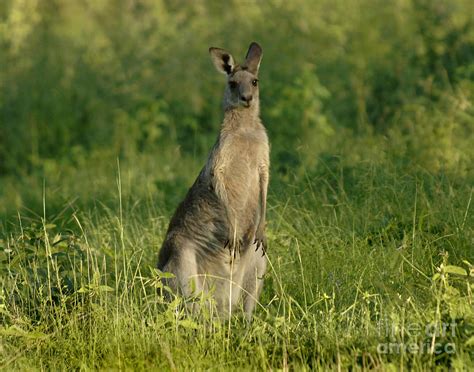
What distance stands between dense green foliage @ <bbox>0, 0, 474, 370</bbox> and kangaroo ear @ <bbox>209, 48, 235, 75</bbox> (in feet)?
→ 3.41

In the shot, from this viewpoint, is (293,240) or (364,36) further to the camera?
(364,36)

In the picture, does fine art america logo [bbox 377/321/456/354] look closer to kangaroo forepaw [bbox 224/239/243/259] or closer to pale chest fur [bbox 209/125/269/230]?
kangaroo forepaw [bbox 224/239/243/259]

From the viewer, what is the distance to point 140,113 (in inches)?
467

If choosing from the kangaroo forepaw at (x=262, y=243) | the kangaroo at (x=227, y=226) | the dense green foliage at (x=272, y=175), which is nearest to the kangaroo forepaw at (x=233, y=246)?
the kangaroo at (x=227, y=226)

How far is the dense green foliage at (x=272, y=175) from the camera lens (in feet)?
16.0

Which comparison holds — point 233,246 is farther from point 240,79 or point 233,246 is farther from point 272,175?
point 272,175

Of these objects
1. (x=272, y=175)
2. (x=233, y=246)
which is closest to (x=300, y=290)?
(x=233, y=246)

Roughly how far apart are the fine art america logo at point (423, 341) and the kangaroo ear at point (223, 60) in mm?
2579

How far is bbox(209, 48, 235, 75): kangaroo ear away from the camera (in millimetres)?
6531

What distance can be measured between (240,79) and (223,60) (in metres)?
0.30

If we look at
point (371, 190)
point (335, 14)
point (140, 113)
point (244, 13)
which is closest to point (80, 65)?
point (140, 113)

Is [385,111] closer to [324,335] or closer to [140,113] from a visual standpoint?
[140,113]

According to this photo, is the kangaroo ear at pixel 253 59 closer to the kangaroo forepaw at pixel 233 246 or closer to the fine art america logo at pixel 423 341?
the kangaroo forepaw at pixel 233 246

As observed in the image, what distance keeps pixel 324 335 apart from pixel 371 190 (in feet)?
7.77
